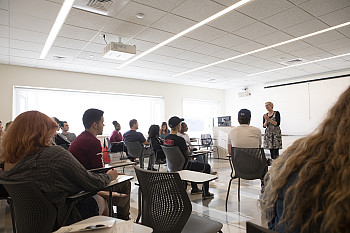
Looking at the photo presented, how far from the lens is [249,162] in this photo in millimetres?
2941

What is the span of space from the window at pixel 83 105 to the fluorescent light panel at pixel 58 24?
76.8 inches

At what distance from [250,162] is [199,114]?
782 centimetres

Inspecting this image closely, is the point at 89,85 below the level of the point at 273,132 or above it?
above

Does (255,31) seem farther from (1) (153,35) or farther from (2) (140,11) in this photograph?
(2) (140,11)

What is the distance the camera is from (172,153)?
3438 mm

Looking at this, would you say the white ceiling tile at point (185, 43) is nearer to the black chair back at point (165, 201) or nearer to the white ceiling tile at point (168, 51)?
the white ceiling tile at point (168, 51)

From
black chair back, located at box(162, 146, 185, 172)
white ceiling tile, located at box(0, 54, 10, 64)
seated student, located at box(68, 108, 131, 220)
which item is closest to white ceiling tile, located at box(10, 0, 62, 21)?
seated student, located at box(68, 108, 131, 220)

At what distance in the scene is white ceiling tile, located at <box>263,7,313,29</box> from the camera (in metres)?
3.60

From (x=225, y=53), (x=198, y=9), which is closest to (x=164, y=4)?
(x=198, y=9)

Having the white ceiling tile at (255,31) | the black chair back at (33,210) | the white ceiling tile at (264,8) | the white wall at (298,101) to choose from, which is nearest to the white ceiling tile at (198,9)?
the white ceiling tile at (264,8)

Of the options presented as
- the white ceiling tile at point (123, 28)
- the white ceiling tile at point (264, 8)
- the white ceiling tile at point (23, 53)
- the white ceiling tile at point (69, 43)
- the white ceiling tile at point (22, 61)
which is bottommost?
the white ceiling tile at point (22, 61)

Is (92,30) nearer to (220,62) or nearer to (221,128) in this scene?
(220,62)

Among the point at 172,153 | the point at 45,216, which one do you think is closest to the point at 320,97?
the point at 172,153

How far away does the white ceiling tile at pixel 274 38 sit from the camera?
176 inches
